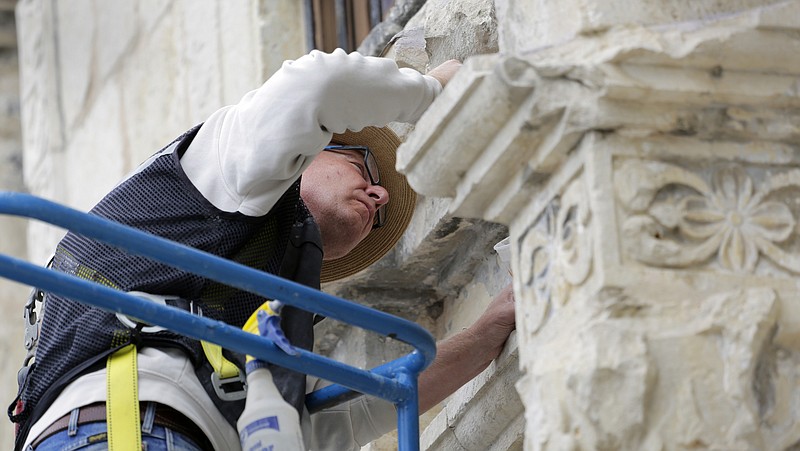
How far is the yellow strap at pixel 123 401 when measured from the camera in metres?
2.98

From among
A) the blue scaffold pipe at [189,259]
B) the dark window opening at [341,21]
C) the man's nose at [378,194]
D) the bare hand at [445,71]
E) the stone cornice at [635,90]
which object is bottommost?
the blue scaffold pipe at [189,259]

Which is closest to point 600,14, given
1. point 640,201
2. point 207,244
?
point 640,201

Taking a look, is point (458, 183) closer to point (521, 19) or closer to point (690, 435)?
point (521, 19)

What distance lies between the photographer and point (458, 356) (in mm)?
3686

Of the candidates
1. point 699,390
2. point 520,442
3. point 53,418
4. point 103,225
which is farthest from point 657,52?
point 520,442

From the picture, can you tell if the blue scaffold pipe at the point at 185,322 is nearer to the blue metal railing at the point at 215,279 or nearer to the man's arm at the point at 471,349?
the blue metal railing at the point at 215,279

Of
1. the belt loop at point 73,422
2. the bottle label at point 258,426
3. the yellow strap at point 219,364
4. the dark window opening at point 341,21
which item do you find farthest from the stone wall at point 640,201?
the dark window opening at point 341,21

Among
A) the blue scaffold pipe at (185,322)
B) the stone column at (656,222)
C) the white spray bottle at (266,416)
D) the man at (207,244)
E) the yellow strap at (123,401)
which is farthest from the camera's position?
the man at (207,244)

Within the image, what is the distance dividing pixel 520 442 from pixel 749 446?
1.54 metres

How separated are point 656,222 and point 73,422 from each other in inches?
45.9

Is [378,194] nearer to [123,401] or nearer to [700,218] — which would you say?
[123,401]

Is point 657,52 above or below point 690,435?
above

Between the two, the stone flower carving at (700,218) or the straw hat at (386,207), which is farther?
the straw hat at (386,207)

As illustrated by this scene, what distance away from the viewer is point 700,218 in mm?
2406
